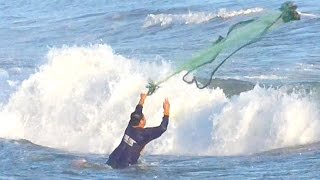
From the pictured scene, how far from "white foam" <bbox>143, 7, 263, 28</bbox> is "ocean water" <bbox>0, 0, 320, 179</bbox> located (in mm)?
3637

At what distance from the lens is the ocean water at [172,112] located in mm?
12055

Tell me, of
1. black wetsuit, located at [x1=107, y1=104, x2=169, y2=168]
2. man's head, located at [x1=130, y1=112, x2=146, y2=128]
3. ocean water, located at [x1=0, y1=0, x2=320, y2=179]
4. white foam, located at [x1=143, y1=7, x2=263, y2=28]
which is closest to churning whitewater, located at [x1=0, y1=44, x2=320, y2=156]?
ocean water, located at [x1=0, y1=0, x2=320, y2=179]

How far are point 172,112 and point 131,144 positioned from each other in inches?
149

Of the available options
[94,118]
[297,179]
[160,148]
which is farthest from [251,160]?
[94,118]

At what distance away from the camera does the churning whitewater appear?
14.0m

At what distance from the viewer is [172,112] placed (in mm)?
15625

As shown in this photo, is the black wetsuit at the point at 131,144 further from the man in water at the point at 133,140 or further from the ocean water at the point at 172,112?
the ocean water at the point at 172,112

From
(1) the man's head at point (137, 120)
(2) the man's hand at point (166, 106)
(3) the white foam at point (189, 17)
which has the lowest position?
(3) the white foam at point (189, 17)

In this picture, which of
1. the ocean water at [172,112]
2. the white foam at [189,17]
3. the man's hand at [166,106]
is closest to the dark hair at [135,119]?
the man's hand at [166,106]

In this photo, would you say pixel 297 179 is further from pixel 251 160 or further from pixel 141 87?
pixel 141 87

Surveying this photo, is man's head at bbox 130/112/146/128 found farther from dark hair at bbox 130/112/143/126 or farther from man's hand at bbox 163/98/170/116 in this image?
man's hand at bbox 163/98/170/116

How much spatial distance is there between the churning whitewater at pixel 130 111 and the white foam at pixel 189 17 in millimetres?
11696

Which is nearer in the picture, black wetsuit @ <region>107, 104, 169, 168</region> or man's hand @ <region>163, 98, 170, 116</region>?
man's hand @ <region>163, 98, 170, 116</region>

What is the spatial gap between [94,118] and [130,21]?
55.4 ft
